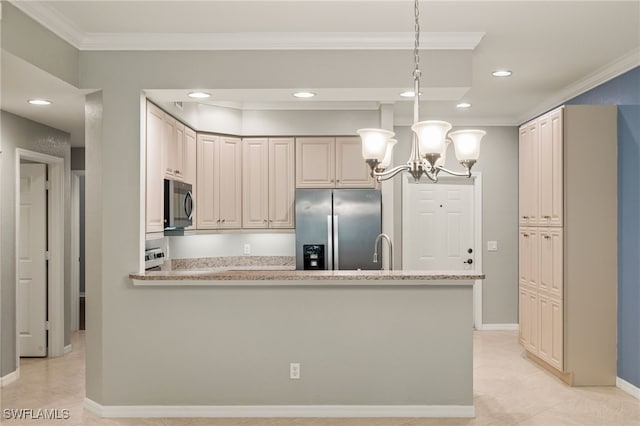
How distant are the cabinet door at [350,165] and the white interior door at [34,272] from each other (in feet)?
9.98

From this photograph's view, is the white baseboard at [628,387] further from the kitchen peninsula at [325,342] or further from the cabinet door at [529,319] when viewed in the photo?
the kitchen peninsula at [325,342]

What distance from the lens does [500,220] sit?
22.6 ft

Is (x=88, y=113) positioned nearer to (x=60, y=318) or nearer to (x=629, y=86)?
(x=60, y=318)

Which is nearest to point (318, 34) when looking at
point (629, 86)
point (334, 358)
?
point (334, 358)

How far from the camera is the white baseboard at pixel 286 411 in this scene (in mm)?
3744

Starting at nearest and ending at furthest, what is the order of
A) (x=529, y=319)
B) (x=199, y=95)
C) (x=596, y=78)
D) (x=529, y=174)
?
(x=199, y=95) < (x=596, y=78) < (x=529, y=174) < (x=529, y=319)

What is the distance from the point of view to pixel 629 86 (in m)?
4.41

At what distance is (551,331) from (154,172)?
12.0ft

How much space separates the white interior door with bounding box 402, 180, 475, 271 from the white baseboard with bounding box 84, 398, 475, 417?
3.11 metres

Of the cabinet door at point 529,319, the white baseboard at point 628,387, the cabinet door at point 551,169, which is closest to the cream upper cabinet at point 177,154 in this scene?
the cabinet door at point 551,169

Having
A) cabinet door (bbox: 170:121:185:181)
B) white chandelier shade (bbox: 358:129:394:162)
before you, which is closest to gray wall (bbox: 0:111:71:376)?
cabinet door (bbox: 170:121:185:181)

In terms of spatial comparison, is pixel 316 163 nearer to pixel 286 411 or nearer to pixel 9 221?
pixel 286 411

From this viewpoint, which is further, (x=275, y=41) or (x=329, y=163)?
(x=329, y=163)

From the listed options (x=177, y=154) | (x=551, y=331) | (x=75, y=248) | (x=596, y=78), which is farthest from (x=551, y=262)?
(x=75, y=248)
